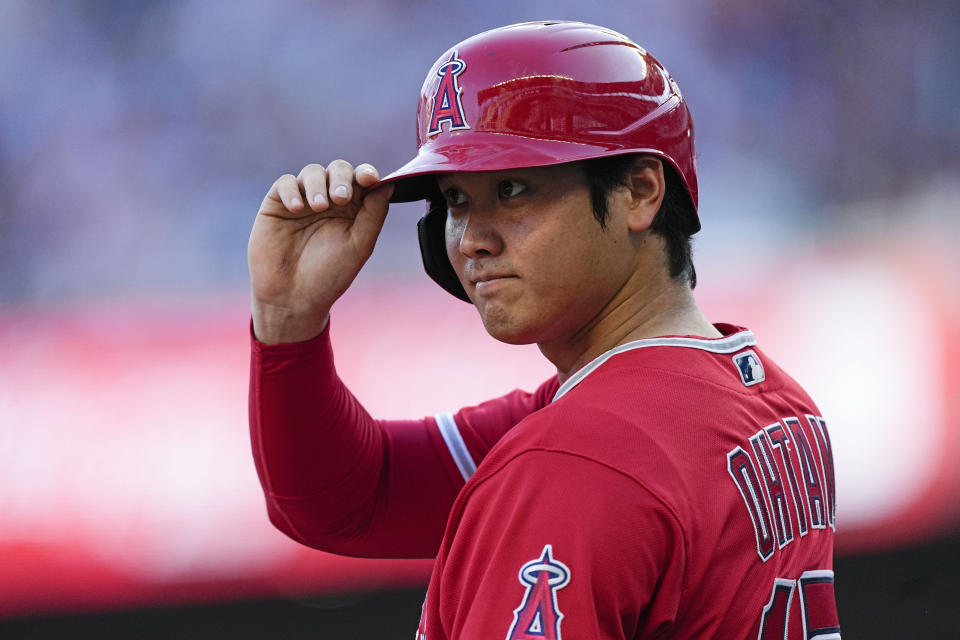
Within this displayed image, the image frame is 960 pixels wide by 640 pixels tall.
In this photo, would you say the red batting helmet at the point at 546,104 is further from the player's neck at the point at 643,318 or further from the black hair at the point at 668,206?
the player's neck at the point at 643,318

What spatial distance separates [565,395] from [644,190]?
0.36 metres

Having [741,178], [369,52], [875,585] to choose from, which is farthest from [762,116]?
[875,585]

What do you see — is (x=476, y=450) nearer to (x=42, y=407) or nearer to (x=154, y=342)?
(x=154, y=342)

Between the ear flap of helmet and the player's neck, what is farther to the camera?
the ear flap of helmet

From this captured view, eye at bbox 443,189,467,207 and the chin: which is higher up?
eye at bbox 443,189,467,207

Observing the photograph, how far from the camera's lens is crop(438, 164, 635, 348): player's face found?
137 cm

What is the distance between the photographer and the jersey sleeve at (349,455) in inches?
69.5

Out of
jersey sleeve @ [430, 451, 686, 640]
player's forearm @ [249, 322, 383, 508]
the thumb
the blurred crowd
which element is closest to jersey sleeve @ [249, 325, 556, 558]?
player's forearm @ [249, 322, 383, 508]

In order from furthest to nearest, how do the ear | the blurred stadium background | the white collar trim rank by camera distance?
the blurred stadium background → the ear → the white collar trim

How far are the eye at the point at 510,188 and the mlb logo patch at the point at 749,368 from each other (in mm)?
391

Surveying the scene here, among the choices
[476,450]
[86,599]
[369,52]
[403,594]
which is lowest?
[403,594]

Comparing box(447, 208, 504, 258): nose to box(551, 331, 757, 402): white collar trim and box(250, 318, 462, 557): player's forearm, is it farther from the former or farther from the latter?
box(250, 318, 462, 557): player's forearm

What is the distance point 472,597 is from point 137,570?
1934mm

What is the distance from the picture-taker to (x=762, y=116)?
10.0ft
